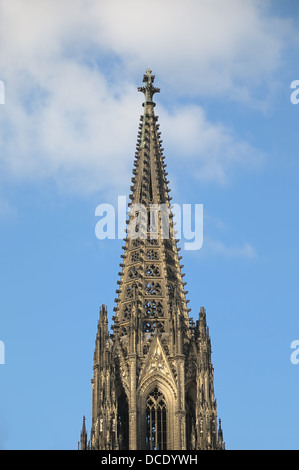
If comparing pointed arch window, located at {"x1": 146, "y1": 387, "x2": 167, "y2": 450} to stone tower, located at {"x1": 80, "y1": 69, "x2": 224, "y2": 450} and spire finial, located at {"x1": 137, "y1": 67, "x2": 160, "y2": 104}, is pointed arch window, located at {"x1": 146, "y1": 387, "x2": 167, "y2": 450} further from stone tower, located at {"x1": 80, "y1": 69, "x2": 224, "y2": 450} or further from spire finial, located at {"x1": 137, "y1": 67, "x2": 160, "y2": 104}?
spire finial, located at {"x1": 137, "y1": 67, "x2": 160, "y2": 104}

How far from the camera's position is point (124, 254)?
12744cm

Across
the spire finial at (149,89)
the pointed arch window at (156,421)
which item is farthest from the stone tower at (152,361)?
the spire finial at (149,89)

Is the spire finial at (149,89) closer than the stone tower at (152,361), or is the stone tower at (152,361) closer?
the stone tower at (152,361)

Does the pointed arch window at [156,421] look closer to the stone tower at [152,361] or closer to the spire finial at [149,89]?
the stone tower at [152,361]

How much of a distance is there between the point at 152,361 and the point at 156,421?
15.9 feet

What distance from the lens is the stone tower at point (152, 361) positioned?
379 ft

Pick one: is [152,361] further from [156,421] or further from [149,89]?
[149,89]

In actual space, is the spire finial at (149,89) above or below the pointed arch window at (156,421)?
above

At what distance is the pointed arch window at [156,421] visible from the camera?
116 metres

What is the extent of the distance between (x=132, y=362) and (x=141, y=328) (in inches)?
123

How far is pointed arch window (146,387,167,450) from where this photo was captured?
4555 inches

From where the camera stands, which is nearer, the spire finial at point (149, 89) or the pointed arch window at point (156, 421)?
the pointed arch window at point (156, 421)
